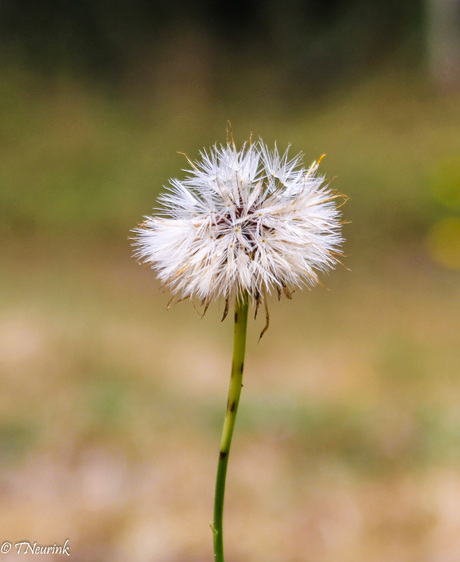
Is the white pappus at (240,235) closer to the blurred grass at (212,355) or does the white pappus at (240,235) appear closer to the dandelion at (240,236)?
the dandelion at (240,236)

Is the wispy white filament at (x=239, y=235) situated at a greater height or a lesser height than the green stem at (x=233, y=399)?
greater

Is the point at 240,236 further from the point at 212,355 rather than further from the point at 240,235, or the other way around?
the point at 212,355

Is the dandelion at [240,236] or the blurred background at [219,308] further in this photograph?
the blurred background at [219,308]

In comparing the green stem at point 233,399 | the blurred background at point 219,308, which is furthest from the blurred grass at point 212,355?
the green stem at point 233,399

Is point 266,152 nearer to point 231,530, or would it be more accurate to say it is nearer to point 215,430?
point 231,530

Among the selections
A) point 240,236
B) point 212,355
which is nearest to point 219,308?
point 240,236

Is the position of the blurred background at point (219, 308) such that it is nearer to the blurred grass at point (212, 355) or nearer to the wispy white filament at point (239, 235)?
the blurred grass at point (212, 355)

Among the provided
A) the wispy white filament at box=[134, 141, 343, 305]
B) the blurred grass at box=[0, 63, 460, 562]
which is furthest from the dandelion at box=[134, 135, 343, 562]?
the blurred grass at box=[0, 63, 460, 562]
